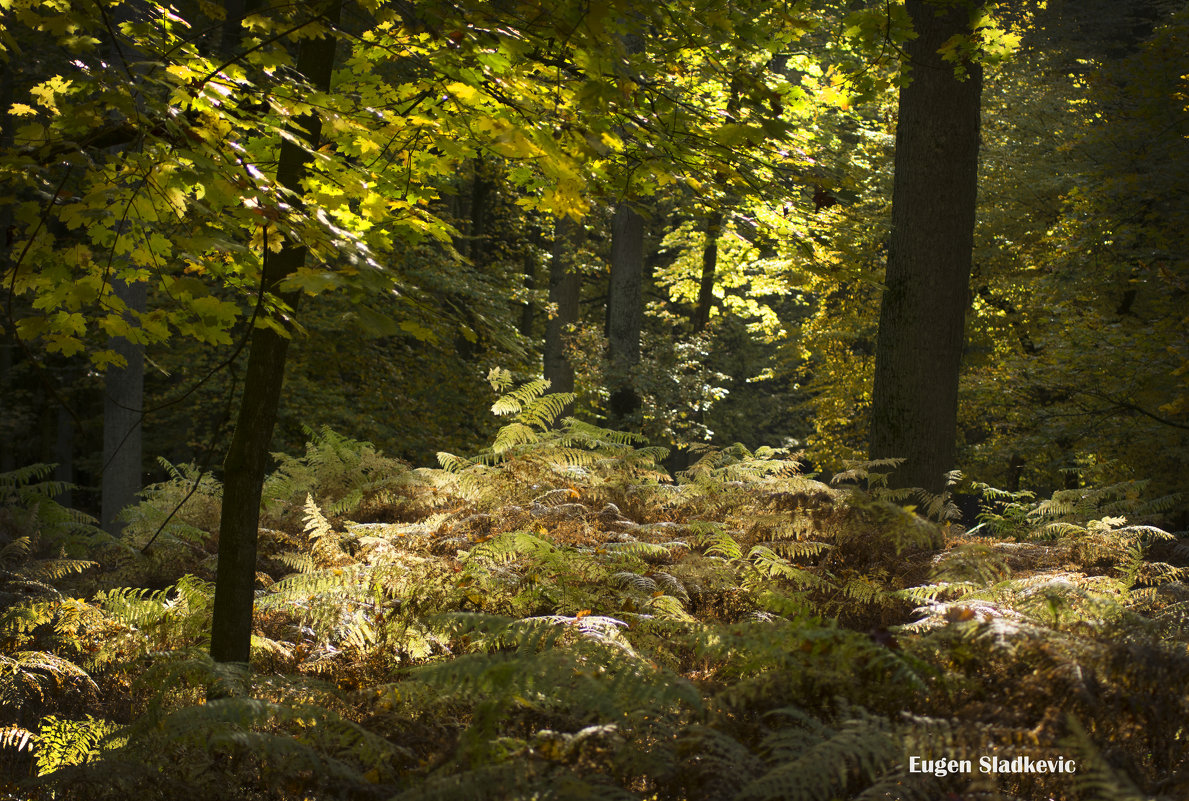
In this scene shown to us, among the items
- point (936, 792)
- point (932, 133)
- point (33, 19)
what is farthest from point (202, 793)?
point (932, 133)

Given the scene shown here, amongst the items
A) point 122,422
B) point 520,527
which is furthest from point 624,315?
point 520,527

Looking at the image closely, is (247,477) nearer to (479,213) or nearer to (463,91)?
(463,91)

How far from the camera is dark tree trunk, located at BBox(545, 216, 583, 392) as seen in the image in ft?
50.3

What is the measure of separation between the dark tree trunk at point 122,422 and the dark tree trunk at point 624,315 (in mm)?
8138

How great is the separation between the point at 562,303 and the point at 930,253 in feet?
37.2

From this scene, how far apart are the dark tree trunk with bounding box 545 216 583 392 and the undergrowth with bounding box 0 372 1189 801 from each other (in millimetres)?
9240

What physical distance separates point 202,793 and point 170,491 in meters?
5.02

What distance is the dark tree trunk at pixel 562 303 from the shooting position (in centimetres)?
1534

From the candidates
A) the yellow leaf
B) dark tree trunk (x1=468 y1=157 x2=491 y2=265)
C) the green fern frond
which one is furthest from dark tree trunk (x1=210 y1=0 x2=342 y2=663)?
dark tree trunk (x1=468 y1=157 x2=491 y2=265)

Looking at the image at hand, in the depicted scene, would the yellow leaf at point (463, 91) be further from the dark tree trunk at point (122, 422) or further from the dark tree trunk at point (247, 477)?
the dark tree trunk at point (122, 422)

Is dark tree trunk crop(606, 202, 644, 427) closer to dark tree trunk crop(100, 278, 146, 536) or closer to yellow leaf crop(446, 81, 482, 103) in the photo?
dark tree trunk crop(100, 278, 146, 536)

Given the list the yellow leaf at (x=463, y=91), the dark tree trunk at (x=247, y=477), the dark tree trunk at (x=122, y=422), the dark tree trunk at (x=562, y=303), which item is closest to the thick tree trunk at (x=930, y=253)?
the yellow leaf at (x=463, y=91)

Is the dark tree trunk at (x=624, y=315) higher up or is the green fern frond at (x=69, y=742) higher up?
the dark tree trunk at (x=624, y=315)

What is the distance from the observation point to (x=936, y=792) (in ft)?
6.38
